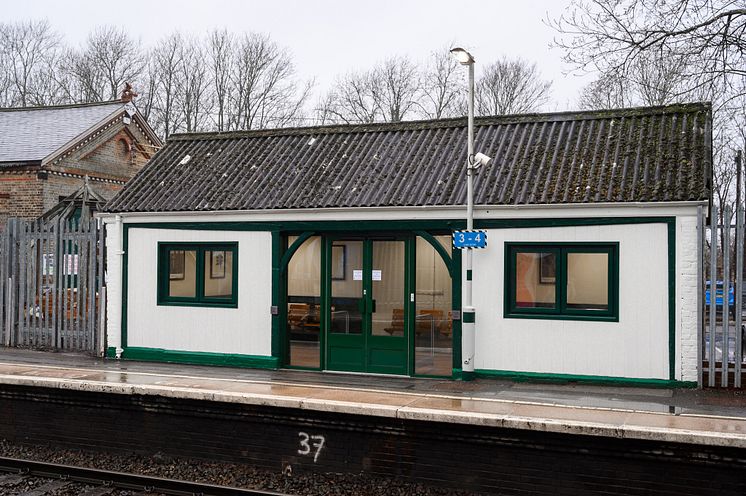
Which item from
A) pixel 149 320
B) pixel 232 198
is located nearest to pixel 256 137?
pixel 232 198

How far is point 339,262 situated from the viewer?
533 inches

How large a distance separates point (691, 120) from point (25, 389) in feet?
36.6

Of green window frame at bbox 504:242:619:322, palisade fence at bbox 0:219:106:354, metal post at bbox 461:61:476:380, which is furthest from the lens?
palisade fence at bbox 0:219:106:354

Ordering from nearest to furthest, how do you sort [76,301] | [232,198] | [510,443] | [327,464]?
[510,443] → [327,464] → [232,198] → [76,301]

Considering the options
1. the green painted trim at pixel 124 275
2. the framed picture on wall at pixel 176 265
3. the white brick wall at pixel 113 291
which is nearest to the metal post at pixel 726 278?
the framed picture on wall at pixel 176 265

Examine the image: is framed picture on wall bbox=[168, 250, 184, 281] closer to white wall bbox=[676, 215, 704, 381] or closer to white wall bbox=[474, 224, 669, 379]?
white wall bbox=[474, 224, 669, 379]

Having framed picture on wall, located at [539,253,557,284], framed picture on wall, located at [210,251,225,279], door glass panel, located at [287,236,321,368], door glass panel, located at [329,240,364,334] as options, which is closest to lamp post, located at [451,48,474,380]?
framed picture on wall, located at [539,253,557,284]

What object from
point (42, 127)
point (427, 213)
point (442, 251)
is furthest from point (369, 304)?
point (42, 127)

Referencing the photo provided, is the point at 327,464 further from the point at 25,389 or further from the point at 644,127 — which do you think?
the point at 644,127

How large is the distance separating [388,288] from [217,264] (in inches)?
129

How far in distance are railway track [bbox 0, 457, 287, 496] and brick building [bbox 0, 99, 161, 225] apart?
16.1 m

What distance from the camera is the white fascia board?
11.6 meters

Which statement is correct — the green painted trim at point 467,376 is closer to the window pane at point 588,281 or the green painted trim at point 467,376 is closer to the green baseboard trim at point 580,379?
the green baseboard trim at point 580,379

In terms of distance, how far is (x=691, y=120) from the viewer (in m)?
13.2
